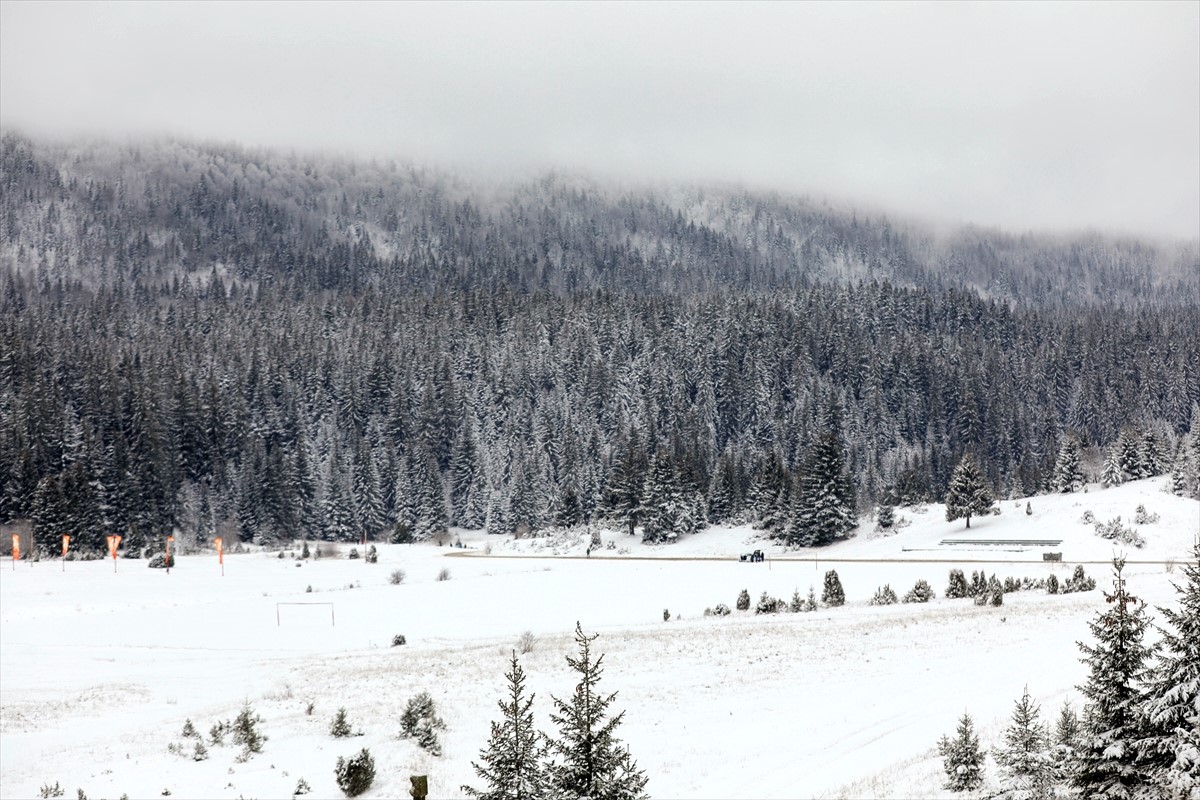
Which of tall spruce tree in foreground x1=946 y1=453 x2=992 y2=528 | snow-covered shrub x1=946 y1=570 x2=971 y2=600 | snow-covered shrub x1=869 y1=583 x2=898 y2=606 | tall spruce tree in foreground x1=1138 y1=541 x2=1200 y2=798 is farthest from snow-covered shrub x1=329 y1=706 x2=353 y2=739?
tall spruce tree in foreground x1=946 y1=453 x2=992 y2=528

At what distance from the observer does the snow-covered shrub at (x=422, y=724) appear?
77.6 feet

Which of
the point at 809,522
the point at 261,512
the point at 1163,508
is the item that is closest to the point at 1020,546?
the point at 1163,508

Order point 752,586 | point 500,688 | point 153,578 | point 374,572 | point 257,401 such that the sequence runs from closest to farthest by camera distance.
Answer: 1. point 500,688
2. point 752,586
3. point 153,578
4. point 374,572
5. point 257,401

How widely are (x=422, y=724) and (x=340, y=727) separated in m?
2.37

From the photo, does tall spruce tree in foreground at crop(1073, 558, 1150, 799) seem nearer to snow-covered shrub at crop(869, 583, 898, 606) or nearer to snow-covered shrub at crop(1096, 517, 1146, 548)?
snow-covered shrub at crop(869, 583, 898, 606)

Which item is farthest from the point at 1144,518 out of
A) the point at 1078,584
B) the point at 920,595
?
the point at 920,595

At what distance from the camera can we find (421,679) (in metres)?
32.1

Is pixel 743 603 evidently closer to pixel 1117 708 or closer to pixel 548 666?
pixel 548 666

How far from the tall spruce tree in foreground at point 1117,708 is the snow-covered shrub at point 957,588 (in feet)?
126

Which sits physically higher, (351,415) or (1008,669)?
(351,415)

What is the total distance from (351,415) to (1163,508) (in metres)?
138

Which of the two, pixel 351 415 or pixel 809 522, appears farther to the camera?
pixel 351 415

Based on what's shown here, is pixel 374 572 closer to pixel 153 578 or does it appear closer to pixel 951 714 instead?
pixel 153 578

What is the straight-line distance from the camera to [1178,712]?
386 inches
